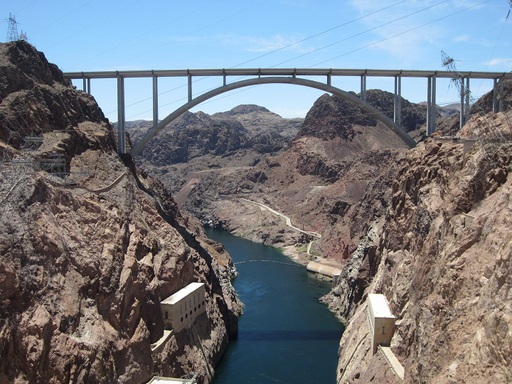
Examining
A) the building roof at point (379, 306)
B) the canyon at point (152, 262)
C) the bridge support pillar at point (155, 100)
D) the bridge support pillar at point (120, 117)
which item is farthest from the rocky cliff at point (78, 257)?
the building roof at point (379, 306)

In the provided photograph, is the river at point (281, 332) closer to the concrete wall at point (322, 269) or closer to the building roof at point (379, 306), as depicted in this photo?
the concrete wall at point (322, 269)

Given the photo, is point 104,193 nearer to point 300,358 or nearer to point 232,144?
point 300,358

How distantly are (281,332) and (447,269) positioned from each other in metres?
21.9

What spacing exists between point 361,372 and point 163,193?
111 ft

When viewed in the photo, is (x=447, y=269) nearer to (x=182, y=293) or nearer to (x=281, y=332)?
(x=182, y=293)

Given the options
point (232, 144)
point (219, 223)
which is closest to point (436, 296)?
point (219, 223)

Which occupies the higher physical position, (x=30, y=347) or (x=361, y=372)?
(x=30, y=347)

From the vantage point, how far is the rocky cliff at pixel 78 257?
24.2 meters

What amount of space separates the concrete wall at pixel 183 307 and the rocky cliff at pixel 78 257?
581 mm

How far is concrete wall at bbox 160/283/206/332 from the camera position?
33188 mm

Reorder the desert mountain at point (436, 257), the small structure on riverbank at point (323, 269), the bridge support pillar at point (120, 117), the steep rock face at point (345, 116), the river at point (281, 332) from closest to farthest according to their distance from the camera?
the desert mountain at point (436, 257), the river at point (281, 332), the bridge support pillar at point (120, 117), the small structure on riverbank at point (323, 269), the steep rock face at point (345, 116)

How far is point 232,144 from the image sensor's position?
500ft

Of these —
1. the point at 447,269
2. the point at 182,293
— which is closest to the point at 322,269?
the point at 182,293

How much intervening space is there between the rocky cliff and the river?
171 centimetres
